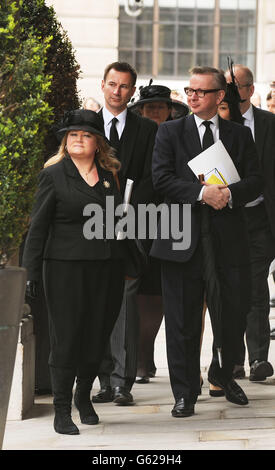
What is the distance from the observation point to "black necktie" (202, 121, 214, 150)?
302 inches

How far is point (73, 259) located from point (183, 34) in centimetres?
2034

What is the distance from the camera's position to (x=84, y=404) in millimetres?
7188

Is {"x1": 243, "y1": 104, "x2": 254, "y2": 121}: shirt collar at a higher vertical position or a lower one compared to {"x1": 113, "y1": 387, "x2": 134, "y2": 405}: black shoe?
higher

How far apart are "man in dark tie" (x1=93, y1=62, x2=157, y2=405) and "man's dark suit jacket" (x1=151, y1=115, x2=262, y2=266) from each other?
451 mm

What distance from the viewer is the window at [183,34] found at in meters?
26.2

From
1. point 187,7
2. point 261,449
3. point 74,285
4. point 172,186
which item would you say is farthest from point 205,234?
point 187,7

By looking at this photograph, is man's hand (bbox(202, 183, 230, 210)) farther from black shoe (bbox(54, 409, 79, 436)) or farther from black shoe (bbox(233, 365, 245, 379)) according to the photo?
black shoe (bbox(233, 365, 245, 379))

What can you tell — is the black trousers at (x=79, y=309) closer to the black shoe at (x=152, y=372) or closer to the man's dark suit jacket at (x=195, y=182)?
the man's dark suit jacket at (x=195, y=182)

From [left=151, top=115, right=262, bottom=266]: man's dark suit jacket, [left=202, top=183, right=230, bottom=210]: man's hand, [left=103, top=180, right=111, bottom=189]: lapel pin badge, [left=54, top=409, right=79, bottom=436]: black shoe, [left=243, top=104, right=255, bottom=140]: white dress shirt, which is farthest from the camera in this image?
[left=243, top=104, right=255, bottom=140]: white dress shirt

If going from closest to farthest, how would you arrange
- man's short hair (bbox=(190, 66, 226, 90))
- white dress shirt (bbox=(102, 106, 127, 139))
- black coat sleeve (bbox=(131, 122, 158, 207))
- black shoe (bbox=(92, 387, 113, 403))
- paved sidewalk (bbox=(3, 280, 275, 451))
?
paved sidewalk (bbox=(3, 280, 275, 451))
man's short hair (bbox=(190, 66, 226, 90))
black shoe (bbox=(92, 387, 113, 403))
black coat sleeve (bbox=(131, 122, 158, 207))
white dress shirt (bbox=(102, 106, 127, 139))

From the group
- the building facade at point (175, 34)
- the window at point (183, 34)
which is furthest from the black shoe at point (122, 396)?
the window at point (183, 34)

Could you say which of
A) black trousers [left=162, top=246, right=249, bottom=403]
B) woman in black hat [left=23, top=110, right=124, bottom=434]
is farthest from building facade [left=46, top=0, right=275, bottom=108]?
woman in black hat [left=23, top=110, right=124, bottom=434]

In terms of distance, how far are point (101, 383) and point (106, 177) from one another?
174cm
